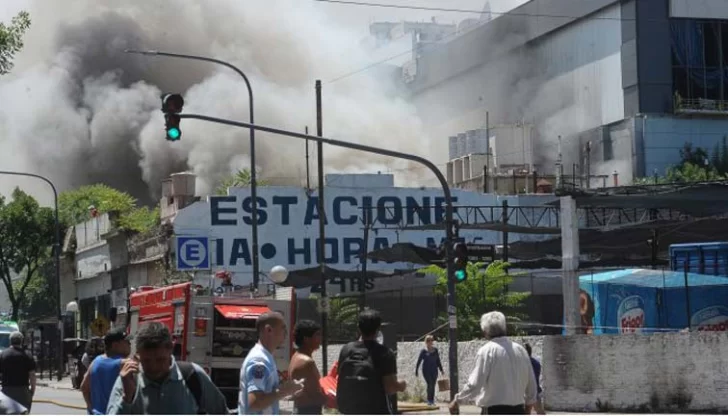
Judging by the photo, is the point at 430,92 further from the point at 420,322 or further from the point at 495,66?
the point at 420,322

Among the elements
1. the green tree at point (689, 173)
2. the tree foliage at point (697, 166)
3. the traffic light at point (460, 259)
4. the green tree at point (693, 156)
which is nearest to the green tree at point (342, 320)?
the traffic light at point (460, 259)

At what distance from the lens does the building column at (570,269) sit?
91.7ft

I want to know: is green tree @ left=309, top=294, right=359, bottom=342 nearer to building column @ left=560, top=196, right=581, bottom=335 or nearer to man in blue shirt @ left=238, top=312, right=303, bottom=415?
building column @ left=560, top=196, right=581, bottom=335

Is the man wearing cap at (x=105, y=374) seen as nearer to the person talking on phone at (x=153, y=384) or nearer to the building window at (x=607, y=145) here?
the person talking on phone at (x=153, y=384)

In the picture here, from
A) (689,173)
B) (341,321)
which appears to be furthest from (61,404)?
(689,173)

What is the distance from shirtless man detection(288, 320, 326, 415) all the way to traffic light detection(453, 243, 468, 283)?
14.6m

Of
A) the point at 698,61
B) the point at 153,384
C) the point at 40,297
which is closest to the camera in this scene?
the point at 153,384

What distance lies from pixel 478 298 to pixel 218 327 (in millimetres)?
12383

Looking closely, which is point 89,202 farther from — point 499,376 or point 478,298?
point 499,376

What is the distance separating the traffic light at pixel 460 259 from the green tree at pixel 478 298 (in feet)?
33.1

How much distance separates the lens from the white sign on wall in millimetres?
50688

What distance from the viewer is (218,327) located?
24.1 metres

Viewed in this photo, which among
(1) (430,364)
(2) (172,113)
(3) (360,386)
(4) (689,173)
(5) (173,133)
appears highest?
(4) (689,173)

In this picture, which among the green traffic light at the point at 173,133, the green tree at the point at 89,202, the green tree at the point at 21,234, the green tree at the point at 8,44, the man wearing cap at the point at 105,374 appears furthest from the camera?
the green tree at the point at 89,202
